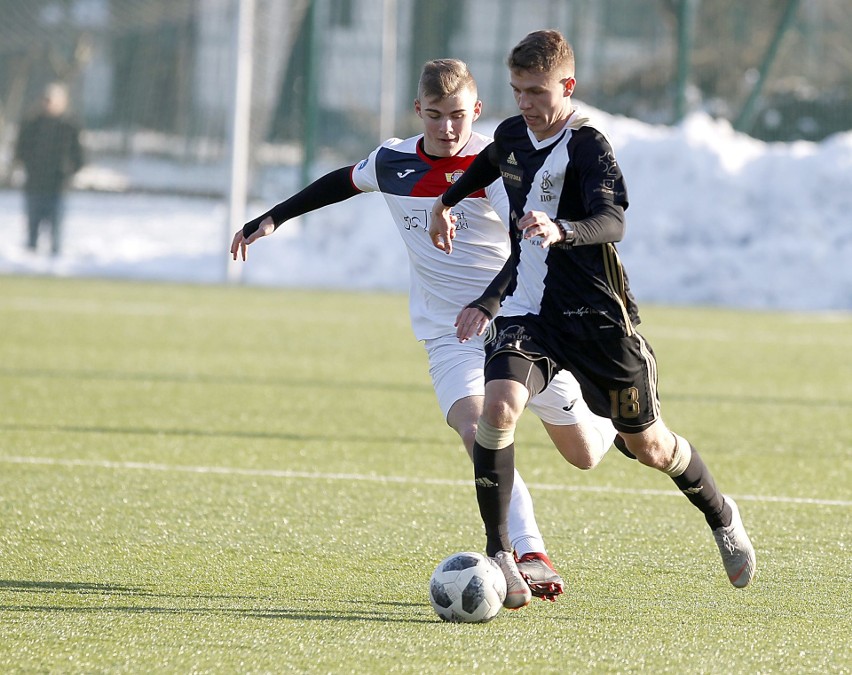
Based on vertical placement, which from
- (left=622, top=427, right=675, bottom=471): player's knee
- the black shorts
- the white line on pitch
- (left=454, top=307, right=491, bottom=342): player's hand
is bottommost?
the white line on pitch

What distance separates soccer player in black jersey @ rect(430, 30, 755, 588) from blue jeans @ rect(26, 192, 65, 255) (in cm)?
1499

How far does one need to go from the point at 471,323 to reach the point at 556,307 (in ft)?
0.88

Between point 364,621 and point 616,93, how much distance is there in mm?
15971

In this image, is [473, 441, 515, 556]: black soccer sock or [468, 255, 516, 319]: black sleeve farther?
[468, 255, 516, 319]: black sleeve

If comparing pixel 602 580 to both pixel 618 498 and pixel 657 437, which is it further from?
pixel 618 498

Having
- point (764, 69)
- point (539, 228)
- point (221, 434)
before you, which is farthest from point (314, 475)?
point (764, 69)

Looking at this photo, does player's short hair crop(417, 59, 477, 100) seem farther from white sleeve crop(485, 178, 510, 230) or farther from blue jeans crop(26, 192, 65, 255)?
blue jeans crop(26, 192, 65, 255)

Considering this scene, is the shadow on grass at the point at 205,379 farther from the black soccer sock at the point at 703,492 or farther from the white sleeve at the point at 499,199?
the black soccer sock at the point at 703,492

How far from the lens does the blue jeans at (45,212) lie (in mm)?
18281

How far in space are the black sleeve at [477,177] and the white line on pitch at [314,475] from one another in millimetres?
1832

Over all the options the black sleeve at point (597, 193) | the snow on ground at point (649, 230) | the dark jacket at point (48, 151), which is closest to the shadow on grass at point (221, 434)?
the black sleeve at point (597, 193)

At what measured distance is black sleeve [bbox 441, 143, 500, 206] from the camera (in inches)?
168

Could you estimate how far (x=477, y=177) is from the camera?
14.1 ft

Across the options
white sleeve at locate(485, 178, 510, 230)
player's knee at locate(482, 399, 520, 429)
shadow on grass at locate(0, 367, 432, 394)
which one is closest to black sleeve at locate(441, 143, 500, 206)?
white sleeve at locate(485, 178, 510, 230)
